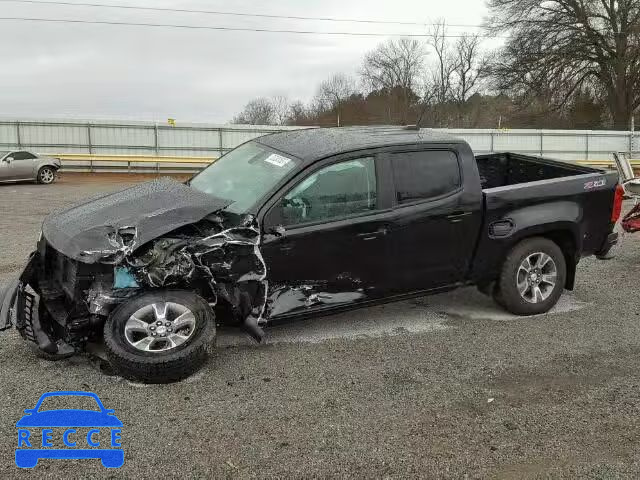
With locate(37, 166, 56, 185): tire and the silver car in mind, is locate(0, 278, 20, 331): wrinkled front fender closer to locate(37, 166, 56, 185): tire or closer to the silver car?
the silver car

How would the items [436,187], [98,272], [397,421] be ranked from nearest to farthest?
[397,421], [98,272], [436,187]

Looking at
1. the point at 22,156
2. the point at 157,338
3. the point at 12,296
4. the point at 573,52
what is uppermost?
the point at 573,52

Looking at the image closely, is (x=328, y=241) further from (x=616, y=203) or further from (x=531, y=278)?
(x=616, y=203)

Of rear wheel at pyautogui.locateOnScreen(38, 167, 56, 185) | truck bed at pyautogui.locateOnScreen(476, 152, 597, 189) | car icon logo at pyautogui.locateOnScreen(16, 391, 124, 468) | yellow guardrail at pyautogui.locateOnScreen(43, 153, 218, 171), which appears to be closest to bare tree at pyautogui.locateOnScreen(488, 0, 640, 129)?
yellow guardrail at pyautogui.locateOnScreen(43, 153, 218, 171)

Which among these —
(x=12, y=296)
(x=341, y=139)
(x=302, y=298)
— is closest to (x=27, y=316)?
(x=12, y=296)

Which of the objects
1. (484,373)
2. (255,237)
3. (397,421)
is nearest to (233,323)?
(255,237)

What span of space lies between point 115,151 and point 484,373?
25.8 m

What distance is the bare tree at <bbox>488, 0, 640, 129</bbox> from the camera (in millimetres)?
37250

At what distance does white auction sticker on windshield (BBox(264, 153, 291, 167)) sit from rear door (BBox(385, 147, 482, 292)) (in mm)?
844

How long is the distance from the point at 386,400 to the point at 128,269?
76.5 inches

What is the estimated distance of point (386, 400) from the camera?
12.6ft

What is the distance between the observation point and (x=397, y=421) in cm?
358

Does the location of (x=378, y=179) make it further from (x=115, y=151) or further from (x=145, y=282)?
(x=115, y=151)

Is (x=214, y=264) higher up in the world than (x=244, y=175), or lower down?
lower down
